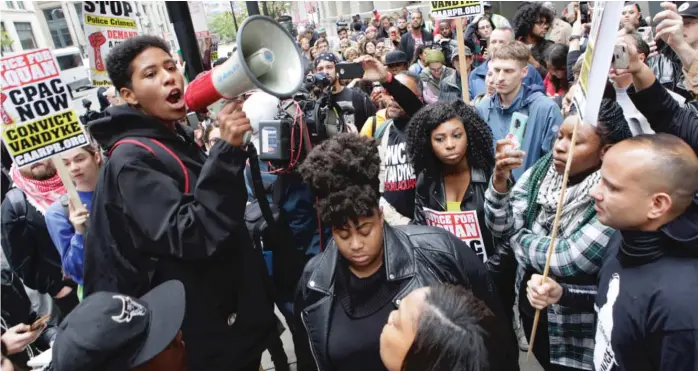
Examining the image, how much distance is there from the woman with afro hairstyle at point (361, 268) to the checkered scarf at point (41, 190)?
220cm

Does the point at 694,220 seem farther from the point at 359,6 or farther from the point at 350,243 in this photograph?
the point at 359,6

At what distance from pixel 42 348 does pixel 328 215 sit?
2.22 m

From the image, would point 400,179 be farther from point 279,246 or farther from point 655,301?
point 655,301

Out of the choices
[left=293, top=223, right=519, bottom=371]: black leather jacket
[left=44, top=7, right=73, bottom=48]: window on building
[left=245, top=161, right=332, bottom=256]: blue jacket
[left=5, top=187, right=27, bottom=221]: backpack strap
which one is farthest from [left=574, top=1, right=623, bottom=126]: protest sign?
[left=44, top=7, right=73, bottom=48]: window on building

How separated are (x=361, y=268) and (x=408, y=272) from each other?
0.69 feet

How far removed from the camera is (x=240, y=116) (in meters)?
1.76

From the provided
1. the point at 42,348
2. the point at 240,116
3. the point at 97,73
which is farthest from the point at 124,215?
the point at 97,73

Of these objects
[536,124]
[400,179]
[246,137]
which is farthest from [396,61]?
[246,137]

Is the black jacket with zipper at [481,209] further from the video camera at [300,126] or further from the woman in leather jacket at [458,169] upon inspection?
the video camera at [300,126]

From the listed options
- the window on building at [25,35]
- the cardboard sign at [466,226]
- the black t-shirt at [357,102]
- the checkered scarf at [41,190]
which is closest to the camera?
the cardboard sign at [466,226]

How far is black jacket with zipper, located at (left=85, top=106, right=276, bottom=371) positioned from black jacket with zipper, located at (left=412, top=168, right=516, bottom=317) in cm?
104

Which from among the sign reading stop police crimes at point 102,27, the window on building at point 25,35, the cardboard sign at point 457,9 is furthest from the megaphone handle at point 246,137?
the window on building at point 25,35

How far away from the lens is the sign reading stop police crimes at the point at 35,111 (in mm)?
2754

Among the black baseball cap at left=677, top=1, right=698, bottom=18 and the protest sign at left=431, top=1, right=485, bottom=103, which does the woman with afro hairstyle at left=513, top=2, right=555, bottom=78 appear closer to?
the protest sign at left=431, top=1, right=485, bottom=103
